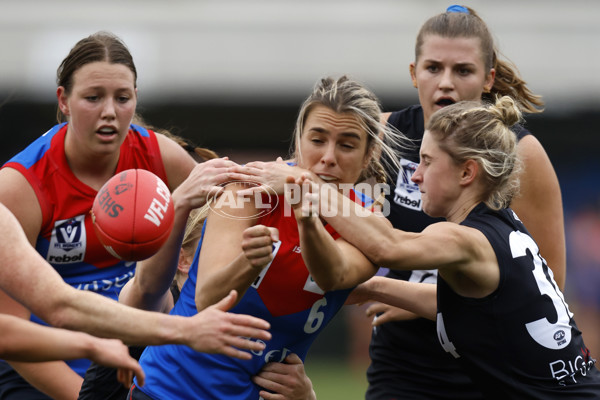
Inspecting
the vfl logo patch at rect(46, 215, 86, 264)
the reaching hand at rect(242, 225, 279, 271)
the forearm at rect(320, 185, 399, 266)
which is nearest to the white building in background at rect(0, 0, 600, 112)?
the vfl logo patch at rect(46, 215, 86, 264)

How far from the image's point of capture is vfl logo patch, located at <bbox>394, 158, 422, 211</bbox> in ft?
15.9

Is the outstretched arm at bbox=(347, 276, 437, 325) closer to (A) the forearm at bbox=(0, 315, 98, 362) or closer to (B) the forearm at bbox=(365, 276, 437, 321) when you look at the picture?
(B) the forearm at bbox=(365, 276, 437, 321)

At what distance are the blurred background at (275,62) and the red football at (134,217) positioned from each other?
1093 centimetres

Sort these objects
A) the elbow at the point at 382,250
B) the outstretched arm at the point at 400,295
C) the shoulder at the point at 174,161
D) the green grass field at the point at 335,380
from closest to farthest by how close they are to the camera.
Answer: the elbow at the point at 382,250
the outstretched arm at the point at 400,295
the shoulder at the point at 174,161
the green grass field at the point at 335,380

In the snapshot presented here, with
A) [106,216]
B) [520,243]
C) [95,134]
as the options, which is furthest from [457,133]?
[95,134]

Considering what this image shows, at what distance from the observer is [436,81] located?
477 cm

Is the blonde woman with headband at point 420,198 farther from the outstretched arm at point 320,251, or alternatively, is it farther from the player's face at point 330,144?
the outstretched arm at point 320,251

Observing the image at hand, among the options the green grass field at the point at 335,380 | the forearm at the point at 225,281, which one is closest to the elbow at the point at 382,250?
the forearm at the point at 225,281

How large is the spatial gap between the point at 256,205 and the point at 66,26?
49.5 feet

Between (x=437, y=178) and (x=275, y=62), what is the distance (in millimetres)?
14048

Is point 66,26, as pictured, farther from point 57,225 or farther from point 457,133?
point 457,133

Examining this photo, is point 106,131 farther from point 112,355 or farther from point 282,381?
point 112,355

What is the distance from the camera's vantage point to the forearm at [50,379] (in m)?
4.44

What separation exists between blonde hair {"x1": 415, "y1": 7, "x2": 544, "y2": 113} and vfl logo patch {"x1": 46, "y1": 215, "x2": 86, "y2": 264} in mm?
2129
